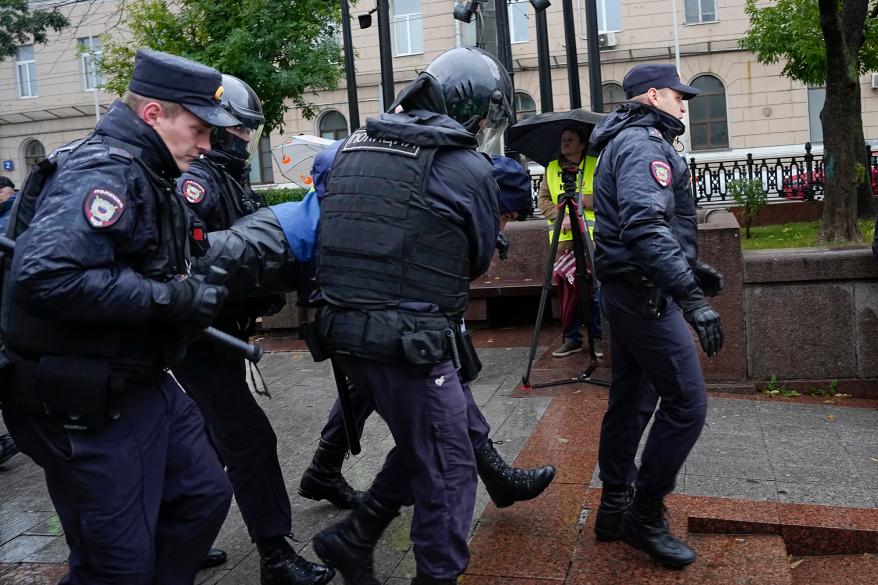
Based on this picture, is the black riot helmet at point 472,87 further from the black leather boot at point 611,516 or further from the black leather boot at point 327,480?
the black leather boot at point 327,480

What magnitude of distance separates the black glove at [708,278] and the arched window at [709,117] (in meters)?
29.1

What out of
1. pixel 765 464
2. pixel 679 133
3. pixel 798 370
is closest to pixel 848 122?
pixel 798 370

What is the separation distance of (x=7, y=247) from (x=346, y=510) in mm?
2337

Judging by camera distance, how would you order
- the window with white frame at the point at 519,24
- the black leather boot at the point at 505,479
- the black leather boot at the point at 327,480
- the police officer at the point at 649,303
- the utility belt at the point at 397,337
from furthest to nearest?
the window with white frame at the point at 519,24 → the black leather boot at the point at 327,480 → the black leather boot at the point at 505,479 → the police officer at the point at 649,303 → the utility belt at the point at 397,337

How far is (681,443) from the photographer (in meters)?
3.80

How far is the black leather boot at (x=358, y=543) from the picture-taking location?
11.8ft

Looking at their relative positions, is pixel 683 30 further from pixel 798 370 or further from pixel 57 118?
pixel 798 370

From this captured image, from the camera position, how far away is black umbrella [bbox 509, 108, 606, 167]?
685 centimetres

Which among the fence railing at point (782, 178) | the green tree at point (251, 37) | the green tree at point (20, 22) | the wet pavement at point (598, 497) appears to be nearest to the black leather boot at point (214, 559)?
the wet pavement at point (598, 497)

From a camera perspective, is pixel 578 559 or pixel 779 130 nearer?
pixel 578 559

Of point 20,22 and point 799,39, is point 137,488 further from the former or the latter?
point 20,22

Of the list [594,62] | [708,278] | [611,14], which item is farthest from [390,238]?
[611,14]

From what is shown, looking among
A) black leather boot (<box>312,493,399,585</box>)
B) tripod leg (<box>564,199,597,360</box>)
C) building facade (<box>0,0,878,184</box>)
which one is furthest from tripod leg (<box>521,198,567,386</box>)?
building facade (<box>0,0,878,184</box>)

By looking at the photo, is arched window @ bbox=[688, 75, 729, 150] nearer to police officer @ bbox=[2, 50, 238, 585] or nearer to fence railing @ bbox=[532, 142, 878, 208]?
fence railing @ bbox=[532, 142, 878, 208]
